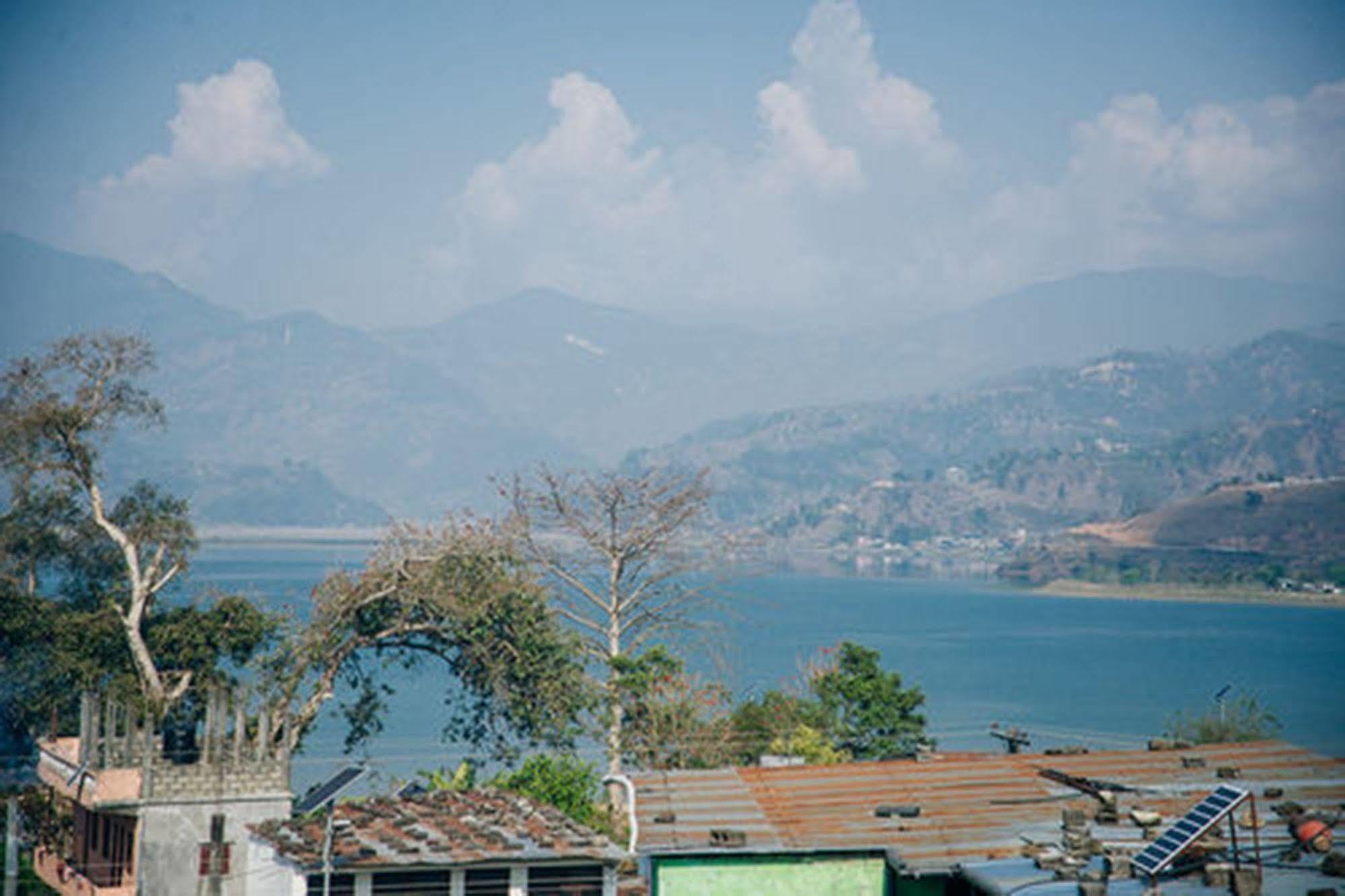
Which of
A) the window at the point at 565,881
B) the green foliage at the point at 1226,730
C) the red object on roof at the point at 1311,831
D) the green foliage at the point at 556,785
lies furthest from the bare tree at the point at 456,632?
the red object on roof at the point at 1311,831

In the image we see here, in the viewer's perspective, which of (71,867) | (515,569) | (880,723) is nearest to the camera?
(71,867)

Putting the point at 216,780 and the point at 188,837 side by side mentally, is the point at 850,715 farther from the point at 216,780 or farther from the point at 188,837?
the point at 188,837

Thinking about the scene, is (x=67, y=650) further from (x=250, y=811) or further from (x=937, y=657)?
(x=937, y=657)

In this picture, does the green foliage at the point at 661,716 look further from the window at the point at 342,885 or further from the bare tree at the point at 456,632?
the window at the point at 342,885

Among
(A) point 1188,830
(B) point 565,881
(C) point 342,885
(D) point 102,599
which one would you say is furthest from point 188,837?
(A) point 1188,830

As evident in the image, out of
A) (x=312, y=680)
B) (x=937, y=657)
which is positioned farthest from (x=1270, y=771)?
(x=937, y=657)

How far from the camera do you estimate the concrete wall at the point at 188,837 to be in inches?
757

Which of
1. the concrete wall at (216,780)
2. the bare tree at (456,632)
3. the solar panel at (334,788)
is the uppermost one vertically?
the bare tree at (456,632)

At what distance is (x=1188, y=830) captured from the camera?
11.5 metres

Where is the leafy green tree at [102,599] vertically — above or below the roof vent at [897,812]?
above

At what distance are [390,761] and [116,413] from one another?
2033 centimetres

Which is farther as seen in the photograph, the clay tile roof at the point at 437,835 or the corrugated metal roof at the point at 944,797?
the clay tile roof at the point at 437,835

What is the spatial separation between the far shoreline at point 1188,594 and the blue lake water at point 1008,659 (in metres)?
1.76

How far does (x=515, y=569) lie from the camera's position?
28.6 metres
